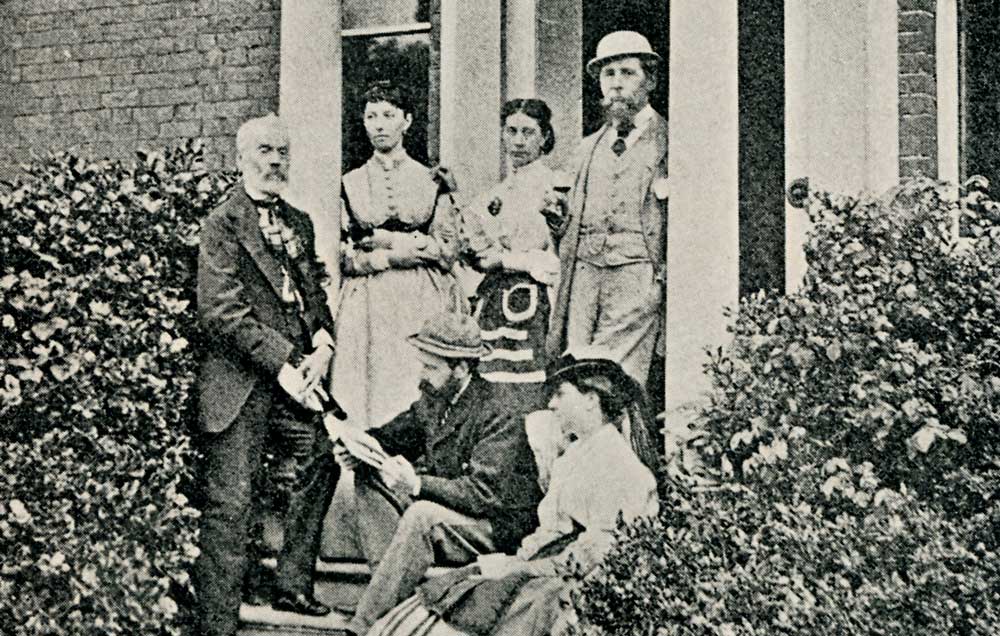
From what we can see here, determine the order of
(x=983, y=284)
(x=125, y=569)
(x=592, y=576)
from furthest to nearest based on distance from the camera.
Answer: (x=125, y=569) → (x=592, y=576) → (x=983, y=284)

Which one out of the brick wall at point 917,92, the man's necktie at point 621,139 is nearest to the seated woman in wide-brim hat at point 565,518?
the man's necktie at point 621,139

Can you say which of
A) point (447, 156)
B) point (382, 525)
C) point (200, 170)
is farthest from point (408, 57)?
point (382, 525)

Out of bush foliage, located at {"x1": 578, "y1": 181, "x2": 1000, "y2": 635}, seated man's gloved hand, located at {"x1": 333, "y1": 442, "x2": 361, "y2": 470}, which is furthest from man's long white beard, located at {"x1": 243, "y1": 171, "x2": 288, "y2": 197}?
bush foliage, located at {"x1": 578, "y1": 181, "x2": 1000, "y2": 635}

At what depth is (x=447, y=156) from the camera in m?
7.11

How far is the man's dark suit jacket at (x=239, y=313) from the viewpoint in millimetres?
6965

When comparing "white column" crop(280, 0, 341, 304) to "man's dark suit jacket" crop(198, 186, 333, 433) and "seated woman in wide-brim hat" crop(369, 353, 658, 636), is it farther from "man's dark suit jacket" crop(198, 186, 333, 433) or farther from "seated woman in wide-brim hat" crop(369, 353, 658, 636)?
"seated woman in wide-brim hat" crop(369, 353, 658, 636)

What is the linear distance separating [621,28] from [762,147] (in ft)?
2.93

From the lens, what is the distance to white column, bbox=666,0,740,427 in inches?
256

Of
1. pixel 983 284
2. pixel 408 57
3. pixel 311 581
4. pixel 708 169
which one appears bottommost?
pixel 311 581

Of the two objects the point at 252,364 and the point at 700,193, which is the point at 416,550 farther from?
the point at 700,193

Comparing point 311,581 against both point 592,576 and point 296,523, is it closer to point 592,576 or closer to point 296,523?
point 296,523

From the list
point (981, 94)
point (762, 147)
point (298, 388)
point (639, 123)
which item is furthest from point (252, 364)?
point (981, 94)

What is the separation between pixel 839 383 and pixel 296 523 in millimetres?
2704

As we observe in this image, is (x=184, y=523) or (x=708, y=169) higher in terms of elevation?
(x=708, y=169)
